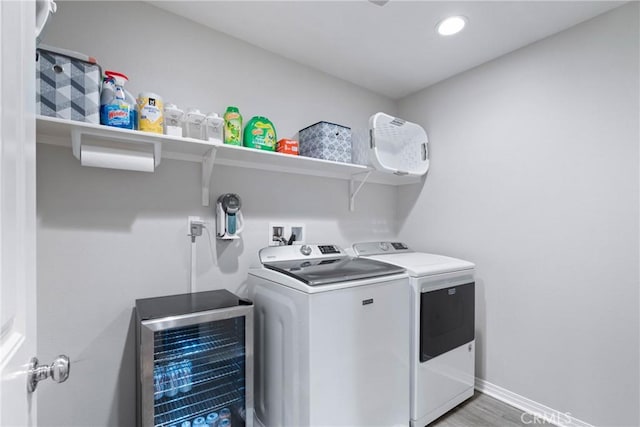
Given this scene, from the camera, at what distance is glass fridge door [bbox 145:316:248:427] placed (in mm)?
1375

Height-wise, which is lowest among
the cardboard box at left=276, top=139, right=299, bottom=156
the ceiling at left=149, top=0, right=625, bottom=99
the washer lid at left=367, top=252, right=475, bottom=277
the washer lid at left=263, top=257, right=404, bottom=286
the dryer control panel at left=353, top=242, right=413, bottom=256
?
the washer lid at left=367, top=252, right=475, bottom=277

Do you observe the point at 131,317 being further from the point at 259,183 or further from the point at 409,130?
the point at 409,130

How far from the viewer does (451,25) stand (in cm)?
188

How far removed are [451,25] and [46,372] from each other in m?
2.44

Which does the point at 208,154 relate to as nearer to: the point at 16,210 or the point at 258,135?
the point at 258,135

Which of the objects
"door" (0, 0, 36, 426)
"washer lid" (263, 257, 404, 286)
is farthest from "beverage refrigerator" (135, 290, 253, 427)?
"door" (0, 0, 36, 426)

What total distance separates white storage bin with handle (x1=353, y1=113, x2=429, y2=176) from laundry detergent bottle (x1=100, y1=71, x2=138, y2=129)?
5.10 feet

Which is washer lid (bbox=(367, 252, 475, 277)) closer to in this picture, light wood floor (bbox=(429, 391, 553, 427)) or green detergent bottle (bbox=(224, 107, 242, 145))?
light wood floor (bbox=(429, 391, 553, 427))

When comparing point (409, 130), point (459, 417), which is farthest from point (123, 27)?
point (459, 417)

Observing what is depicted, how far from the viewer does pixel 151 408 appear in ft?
4.14

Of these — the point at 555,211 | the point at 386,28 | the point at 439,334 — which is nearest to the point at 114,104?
the point at 386,28

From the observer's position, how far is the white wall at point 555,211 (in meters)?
A: 1.67

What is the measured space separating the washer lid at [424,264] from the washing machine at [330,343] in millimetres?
119

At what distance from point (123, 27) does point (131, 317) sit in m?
1.60
